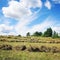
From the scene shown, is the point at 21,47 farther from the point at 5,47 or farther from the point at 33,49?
the point at 5,47

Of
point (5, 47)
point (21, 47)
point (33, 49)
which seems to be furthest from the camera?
point (21, 47)

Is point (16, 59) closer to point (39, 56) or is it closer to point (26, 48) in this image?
point (39, 56)

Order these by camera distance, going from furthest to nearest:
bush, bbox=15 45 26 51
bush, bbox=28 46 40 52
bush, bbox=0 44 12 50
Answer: bush, bbox=15 45 26 51 < bush, bbox=0 44 12 50 < bush, bbox=28 46 40 52

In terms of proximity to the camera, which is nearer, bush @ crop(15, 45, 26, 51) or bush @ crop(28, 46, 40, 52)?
bush @ crop(28, 46, 40, 52)

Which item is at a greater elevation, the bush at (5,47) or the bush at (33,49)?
the bush at (5,47)

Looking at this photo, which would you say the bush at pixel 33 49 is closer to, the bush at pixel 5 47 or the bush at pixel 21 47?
the bush at pixel 21 47

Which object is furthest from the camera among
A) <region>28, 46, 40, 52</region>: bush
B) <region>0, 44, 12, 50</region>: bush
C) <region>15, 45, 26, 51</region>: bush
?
<region>15, 45, 26, 51</region>: bush

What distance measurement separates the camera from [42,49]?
1555 inches

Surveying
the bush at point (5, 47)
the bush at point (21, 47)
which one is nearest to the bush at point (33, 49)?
the bush at point (21, 47)

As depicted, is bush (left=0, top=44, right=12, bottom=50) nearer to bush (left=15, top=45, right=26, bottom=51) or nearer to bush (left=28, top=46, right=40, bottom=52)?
bush (left=15, top=45, right=26, bottom=51)

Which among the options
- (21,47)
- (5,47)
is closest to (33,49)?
(21,47)

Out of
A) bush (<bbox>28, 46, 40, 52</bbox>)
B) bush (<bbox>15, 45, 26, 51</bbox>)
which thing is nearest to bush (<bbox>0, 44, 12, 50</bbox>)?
Answer: bush (<bbox>15, 45, 26, 51</bbox>)

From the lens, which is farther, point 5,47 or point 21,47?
point 21,47

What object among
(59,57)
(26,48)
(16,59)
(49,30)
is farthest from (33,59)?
(49,30)
